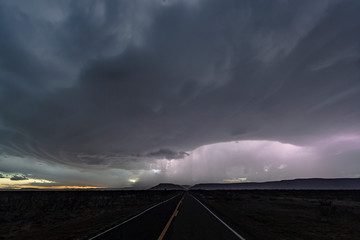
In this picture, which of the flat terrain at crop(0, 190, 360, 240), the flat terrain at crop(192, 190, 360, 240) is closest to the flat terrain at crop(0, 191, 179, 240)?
the flat terrain at crop(0, 190, 360, 240)

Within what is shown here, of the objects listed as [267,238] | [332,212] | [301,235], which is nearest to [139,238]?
[267,238]

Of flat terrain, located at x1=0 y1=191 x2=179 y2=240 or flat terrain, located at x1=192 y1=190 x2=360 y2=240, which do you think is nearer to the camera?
flat terrain, located at x1=192 y1=190 x2=360 y2=240

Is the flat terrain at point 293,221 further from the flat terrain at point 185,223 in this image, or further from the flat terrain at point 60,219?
the flat terrain at point 60,219

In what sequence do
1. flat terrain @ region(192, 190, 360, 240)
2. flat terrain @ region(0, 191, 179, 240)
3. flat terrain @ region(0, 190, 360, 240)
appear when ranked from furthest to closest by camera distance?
flat terrain @ region(0, 191, 179, 240)
flat terrain @ region(192, 190, 360, 240)
flat terrain @ region(0, 190, 360, 240)

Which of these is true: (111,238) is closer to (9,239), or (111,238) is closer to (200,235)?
(200,235)

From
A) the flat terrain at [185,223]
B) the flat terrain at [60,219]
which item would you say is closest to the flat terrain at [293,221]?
the flat terrain at [185,223]

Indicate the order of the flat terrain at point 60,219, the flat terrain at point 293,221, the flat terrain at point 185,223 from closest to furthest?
1. the flat terrain at point 185,223
2. the flat terrain at point 293,221
3. the flat terrain at point 60,219

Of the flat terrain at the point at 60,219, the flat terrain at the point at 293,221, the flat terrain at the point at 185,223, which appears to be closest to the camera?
the flat terrain at the point at 185,223

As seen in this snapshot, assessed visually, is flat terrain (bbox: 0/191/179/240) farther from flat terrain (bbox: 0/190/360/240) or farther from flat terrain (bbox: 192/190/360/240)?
flat terrain (bbox: 192/190/360/240)

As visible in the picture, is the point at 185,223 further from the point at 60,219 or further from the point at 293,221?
the point at 60,219

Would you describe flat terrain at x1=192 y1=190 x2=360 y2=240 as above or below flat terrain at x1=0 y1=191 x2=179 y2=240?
below

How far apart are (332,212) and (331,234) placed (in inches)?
485

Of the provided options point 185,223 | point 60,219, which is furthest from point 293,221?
point 60,219

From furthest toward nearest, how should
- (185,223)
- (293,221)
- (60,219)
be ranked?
(60,219) < (293,221) < (185,223)
